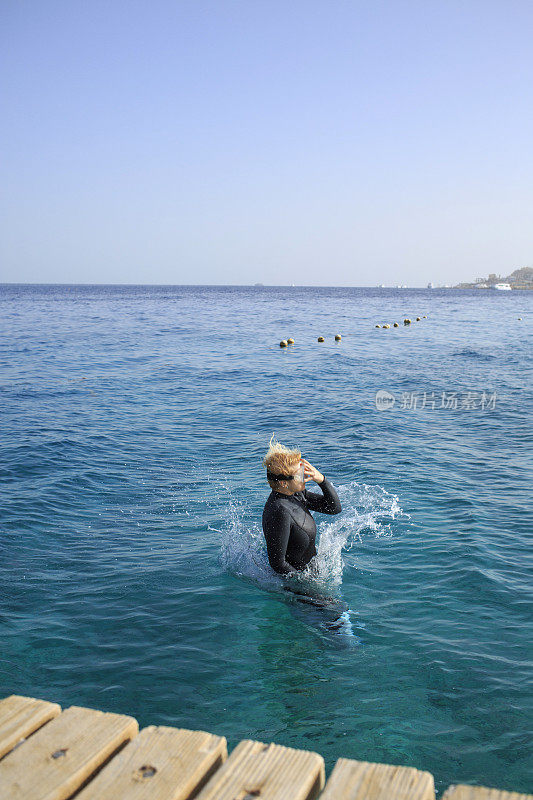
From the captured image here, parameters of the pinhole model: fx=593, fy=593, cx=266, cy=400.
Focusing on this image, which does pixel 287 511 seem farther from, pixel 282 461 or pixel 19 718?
pixel 19 718

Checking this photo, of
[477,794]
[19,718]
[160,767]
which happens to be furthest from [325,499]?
[477,794]

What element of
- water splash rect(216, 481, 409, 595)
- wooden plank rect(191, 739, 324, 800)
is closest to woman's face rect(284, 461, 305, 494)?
water splash rect(216, 481, 409, 595)

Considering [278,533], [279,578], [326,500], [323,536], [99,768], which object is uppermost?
[99,768]

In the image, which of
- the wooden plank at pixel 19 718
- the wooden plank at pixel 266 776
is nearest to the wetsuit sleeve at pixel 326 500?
the wooden plank at pixel 19 718

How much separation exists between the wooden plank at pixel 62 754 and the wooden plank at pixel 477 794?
4.33 feet

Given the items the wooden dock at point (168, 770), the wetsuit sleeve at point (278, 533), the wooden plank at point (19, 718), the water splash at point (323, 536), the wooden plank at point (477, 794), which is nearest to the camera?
the wooden plank at point (477, 794)

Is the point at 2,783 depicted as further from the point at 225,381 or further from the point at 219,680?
the point at 225,381

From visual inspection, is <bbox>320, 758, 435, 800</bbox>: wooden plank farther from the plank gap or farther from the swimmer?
the swimmer

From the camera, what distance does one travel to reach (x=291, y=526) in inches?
259

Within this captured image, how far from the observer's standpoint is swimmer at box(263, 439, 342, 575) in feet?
21.1

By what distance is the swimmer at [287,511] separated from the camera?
642 cm

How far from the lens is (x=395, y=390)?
2350 centimetres

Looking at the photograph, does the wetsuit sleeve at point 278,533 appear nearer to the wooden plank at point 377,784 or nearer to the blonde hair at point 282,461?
the blonde hair at point 282,461

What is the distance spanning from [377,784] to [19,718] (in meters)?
1.58
